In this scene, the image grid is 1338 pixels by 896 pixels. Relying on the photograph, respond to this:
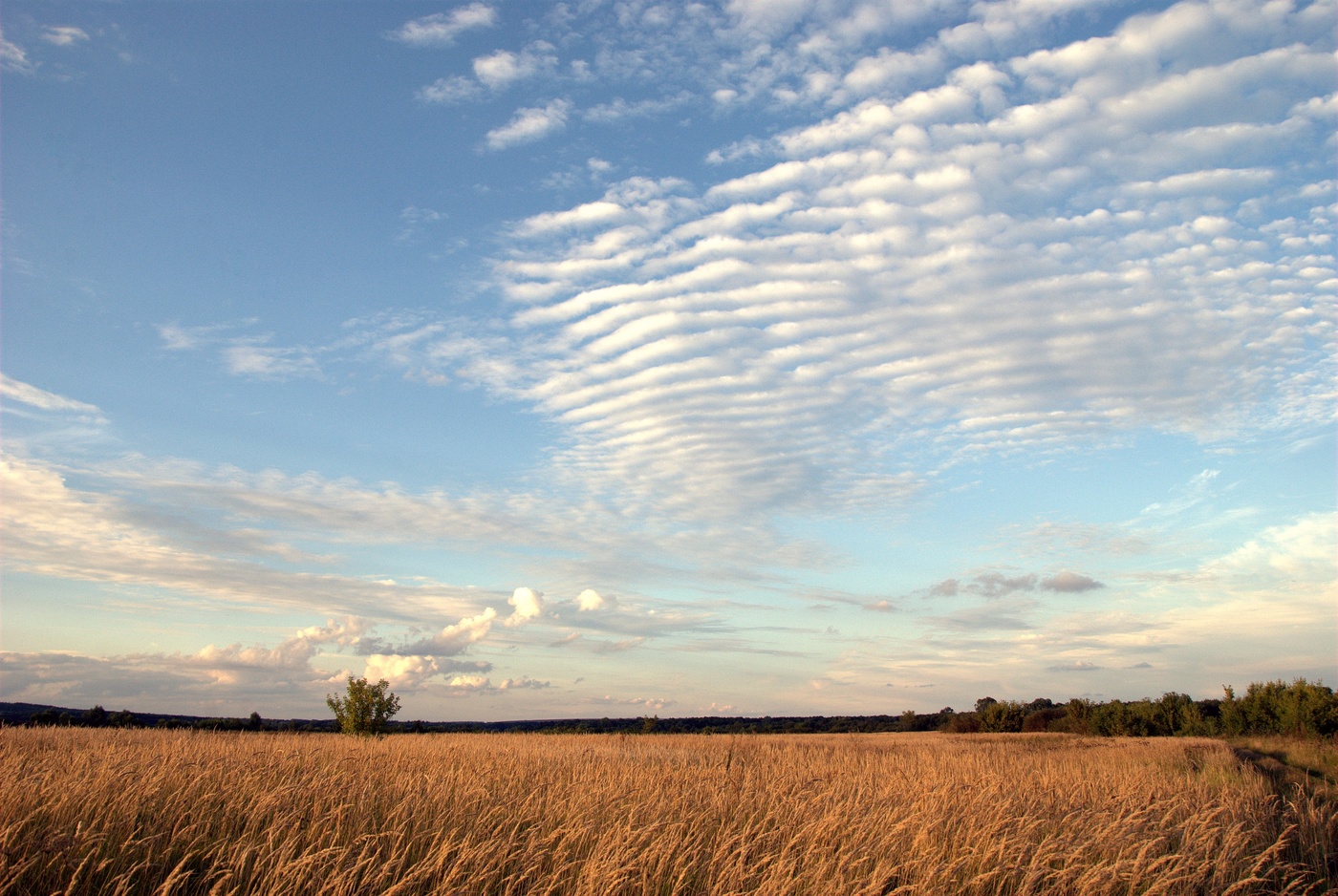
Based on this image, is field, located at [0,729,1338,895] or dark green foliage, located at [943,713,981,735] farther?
dark green foliage, located at [943,713,981,735]

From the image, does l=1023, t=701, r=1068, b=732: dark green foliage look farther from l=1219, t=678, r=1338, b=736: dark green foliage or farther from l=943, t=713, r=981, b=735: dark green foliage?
l=1219, t=678, r=1338, b=736: dark green foliage

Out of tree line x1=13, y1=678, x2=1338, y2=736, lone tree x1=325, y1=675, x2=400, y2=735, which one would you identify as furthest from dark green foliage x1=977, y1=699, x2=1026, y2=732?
lone tree x1=325, y1=675, x2=400, y2=735

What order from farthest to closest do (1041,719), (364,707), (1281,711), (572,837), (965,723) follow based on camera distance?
(965,723) → (1041,719) → (1281,711) → (364,707) → (572,837)

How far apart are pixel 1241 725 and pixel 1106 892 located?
78227mm

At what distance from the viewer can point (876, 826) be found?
28.6 feet

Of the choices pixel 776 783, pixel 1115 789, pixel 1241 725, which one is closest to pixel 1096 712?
pixel 1241 725

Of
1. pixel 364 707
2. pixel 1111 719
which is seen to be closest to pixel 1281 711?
pixel 1111 719

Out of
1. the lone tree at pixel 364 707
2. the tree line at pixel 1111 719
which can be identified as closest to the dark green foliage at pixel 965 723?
the tree line at pixel 1111 719

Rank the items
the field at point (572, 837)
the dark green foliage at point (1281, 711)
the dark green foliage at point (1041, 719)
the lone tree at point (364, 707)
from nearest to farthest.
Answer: the field at point (572, 837)
the lone tree at point (364, 707)
the dark green foliage at point (1281, 711)
the dark green foliage at point (1041, 719)

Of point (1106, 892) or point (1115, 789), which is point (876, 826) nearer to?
point (1106, 892)

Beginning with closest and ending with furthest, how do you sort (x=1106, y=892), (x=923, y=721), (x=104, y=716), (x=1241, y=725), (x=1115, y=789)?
(x=1106, y=892) → (x=1115, y=789) → (x=104, y=716) → (x=1241, y=725) → (x=923, y=721)

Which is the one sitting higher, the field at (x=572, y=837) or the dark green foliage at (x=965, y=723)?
the field at (x=572, y=837)

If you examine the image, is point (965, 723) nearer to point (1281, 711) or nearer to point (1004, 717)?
point (1004, 717)

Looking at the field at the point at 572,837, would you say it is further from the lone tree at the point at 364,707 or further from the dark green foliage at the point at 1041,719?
the dark green foliage at the point at 1041,719
